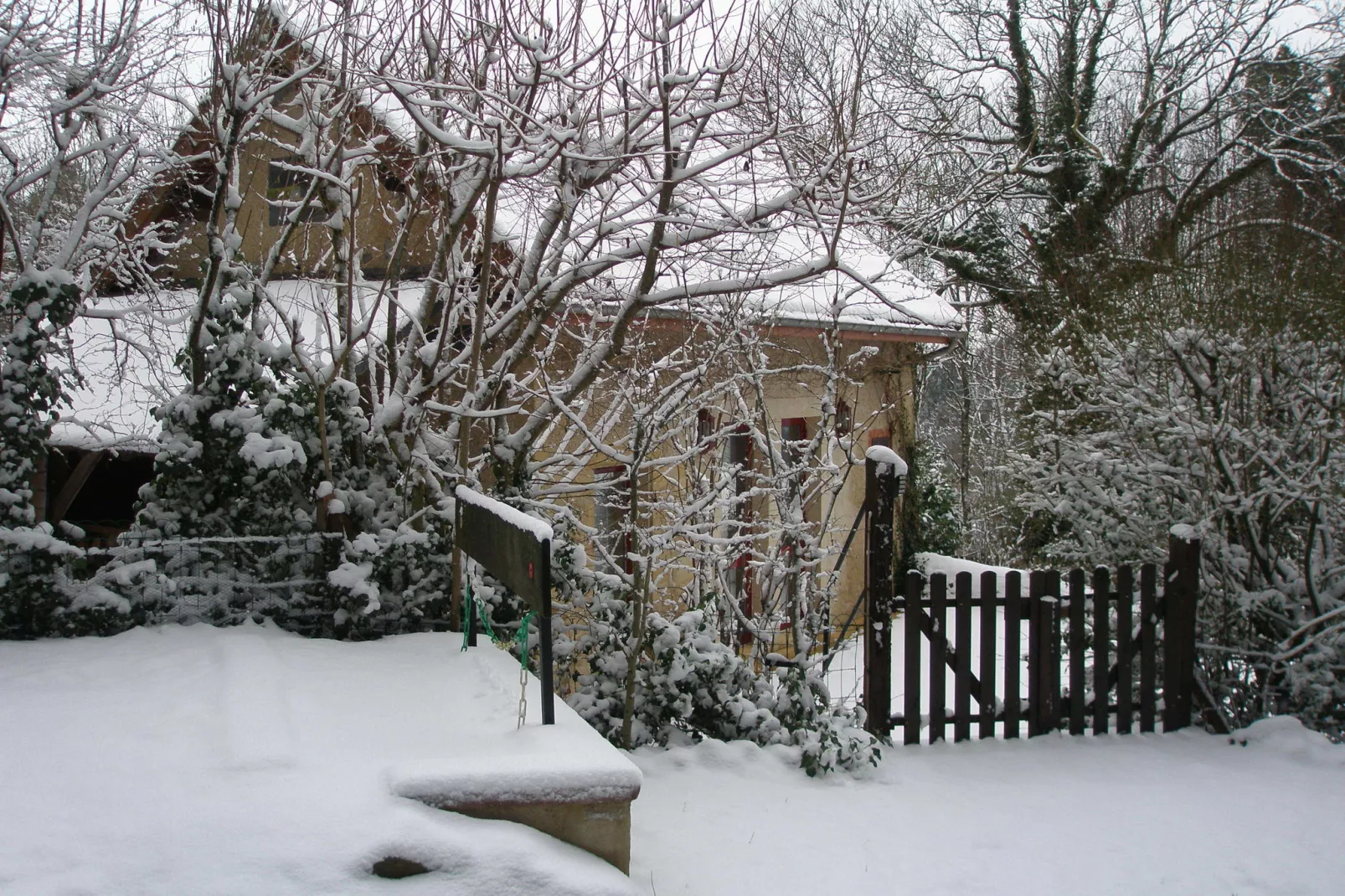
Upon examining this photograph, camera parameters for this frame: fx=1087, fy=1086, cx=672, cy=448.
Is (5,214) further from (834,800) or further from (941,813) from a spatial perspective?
(941,813)

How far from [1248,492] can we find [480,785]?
17.6ft

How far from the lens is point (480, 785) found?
135 inches

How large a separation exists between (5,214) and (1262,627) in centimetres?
766

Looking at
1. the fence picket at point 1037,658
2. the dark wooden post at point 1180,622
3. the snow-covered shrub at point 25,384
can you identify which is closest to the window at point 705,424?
the fence picket at point 1037,658

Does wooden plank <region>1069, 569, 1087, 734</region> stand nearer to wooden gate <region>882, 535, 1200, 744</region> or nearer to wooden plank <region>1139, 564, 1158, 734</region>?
wooden gate <region>882, 535, 1200, 744</region>

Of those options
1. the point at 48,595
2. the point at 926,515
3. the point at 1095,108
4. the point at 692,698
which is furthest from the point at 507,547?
the point at 1095,108

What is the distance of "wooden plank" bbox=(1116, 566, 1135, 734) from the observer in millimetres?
6422

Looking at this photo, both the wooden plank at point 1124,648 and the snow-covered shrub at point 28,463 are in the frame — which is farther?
the wooden plank at point 1124,648

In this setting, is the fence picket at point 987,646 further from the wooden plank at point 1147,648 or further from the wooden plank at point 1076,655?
the wooden plank at point 1147,648

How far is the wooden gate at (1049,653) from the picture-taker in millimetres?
6066

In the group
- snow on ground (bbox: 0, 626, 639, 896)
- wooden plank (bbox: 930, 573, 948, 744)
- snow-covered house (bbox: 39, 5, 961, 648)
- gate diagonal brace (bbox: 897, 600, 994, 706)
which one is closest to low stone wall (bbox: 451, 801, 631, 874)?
snow on ground (bbox: 0, 626, 639, 896)

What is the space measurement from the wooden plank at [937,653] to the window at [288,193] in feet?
13.8

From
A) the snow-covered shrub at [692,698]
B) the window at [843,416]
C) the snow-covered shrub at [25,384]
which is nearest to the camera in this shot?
the snow-covered shrub at [25,384]

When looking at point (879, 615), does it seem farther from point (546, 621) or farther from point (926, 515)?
point (926, 515)
